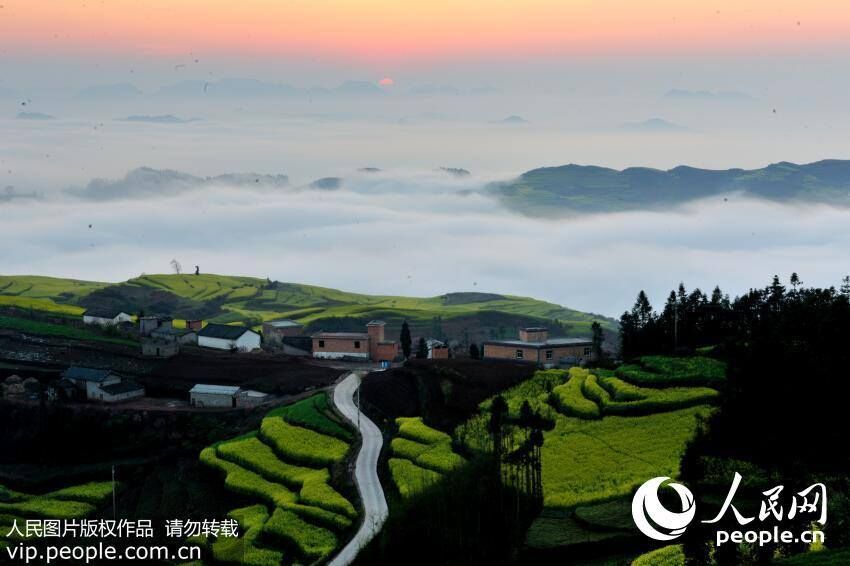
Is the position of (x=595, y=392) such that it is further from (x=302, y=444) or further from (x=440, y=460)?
(x=302, y=444)

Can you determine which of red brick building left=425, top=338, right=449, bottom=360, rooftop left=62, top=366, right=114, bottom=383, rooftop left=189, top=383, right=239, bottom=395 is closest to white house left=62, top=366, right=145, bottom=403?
rooftop left=62, top=366, right=114, bottom=383

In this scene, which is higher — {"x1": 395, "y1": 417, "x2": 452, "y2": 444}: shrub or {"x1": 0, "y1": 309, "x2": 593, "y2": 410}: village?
{"x1": 0, "y1": 309, "x2": 593, "y2": 410}: village

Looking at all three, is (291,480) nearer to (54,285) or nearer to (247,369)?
(247,369)

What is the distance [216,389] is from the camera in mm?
69688

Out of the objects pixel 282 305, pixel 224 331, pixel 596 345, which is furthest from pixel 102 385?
pixel 282 305

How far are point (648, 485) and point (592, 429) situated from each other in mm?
14196

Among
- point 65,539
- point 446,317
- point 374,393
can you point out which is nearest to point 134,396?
point 374,393

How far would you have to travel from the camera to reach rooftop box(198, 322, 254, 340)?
8838 cm

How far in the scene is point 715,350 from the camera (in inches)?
2350

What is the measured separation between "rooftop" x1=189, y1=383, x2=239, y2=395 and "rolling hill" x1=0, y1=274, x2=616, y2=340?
39876 millimetres

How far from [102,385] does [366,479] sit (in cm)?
3038

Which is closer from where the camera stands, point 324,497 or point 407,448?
point 324,497

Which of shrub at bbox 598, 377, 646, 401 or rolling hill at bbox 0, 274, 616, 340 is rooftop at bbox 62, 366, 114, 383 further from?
shrub at bbox 598, 377, 646, 401

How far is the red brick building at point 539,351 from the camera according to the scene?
76.1m
